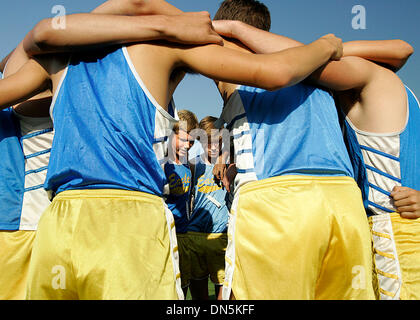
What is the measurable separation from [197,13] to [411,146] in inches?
58.8

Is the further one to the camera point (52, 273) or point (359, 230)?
point (359, 230)

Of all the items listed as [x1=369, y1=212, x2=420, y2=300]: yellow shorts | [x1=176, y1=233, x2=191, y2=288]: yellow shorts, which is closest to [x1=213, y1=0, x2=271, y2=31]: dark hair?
[x1=369, y1=212, x2=420, y2=300]: yellow shorts

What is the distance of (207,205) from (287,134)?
12.5 feet

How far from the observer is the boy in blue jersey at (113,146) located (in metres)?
1.38

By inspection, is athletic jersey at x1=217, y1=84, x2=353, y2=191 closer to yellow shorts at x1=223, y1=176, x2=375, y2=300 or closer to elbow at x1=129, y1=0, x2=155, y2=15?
yellow shorts at x1=223, y1=176, x2=375, y2=300

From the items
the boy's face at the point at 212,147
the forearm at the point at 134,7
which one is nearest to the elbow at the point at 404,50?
the forearm at the point at 134,7

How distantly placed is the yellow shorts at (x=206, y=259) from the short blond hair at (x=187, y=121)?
170cm

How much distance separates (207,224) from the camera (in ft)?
17.7

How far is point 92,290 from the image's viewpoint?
1.34 meters

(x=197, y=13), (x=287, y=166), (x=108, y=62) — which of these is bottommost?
(x=287, y=166)

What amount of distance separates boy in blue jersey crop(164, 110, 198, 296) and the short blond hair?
0.12 m

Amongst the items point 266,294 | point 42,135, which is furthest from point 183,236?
point 266,294
